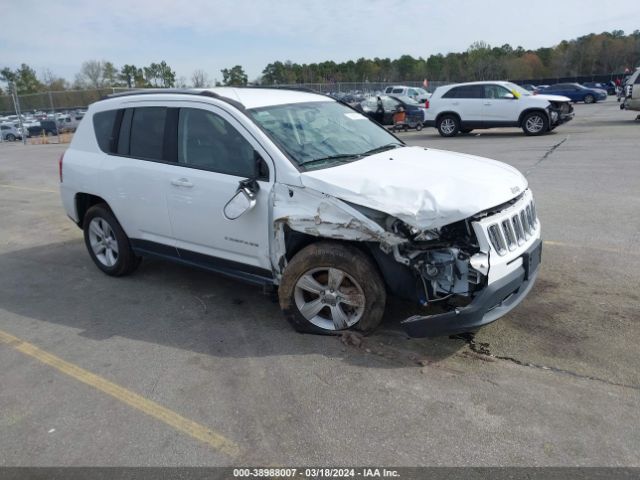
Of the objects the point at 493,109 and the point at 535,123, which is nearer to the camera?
the point at 535,123

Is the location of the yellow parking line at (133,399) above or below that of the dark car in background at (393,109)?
below

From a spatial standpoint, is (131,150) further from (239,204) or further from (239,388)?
(239,388)

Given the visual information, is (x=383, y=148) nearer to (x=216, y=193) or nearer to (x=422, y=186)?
(x=422, y=186)

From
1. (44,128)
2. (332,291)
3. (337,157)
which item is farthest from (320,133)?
(44,128)

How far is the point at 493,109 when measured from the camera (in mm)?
17359

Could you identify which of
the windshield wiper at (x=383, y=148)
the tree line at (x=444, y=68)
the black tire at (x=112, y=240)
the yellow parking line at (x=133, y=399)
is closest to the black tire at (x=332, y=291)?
the windshield wiper at (x=383, y=148)

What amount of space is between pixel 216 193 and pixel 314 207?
97 centimetres

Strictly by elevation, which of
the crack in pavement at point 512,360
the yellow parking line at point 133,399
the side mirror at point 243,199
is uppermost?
the side mirror at point 243,199

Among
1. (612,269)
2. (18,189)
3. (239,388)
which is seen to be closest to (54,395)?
(239,388)

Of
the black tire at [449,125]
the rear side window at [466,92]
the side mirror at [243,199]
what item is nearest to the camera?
the side mirror at [243,199]

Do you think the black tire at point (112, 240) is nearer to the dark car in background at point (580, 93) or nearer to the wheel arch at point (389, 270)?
the wheel arch at point (389, 270)

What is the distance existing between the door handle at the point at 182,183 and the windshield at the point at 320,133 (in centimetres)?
81

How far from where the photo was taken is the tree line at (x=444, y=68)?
7275 cm

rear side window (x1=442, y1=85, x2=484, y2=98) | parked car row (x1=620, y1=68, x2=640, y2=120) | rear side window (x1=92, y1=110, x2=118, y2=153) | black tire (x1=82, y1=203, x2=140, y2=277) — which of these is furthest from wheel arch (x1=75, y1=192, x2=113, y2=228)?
parked car row (x1=620, y1=68, x2=640, y2=120)
